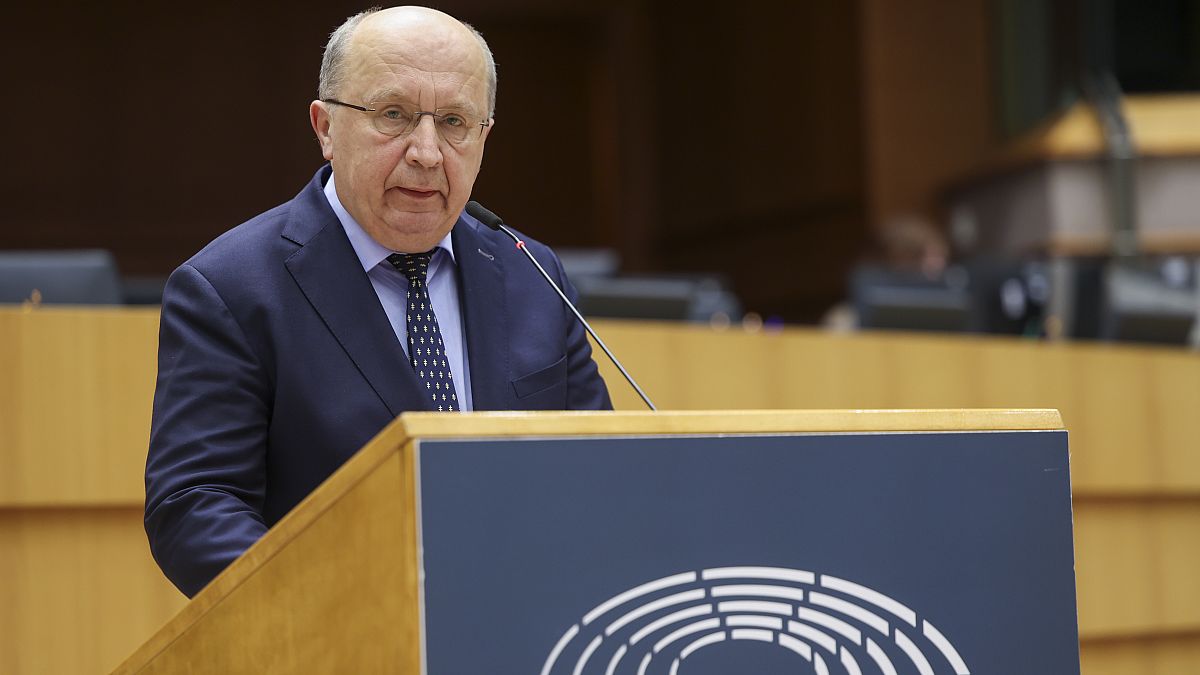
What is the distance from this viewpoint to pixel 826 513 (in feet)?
4.09

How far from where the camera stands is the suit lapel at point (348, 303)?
1.60 metres

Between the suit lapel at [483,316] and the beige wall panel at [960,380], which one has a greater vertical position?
the suit lapel at [483,316]

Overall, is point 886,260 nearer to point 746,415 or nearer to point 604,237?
point 604,237

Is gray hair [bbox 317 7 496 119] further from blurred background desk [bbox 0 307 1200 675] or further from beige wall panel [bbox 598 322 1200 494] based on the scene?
beige wall panel [bbox 598 322 1200 494]

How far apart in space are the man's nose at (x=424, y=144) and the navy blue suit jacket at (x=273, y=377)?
142mm

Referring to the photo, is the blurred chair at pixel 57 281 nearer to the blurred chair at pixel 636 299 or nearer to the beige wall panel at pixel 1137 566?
the blurred chair at pixel 636 299

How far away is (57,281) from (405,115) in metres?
1.79

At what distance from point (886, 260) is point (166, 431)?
4.80 metres

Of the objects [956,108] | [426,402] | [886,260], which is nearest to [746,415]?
[426,402]

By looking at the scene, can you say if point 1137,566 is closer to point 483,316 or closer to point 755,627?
point 483,316

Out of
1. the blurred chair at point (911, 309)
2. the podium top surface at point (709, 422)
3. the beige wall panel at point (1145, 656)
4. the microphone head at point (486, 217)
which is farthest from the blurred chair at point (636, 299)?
the podium top surface at point (709, 422)

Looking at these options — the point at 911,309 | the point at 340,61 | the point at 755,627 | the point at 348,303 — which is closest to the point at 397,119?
the point at 340,61

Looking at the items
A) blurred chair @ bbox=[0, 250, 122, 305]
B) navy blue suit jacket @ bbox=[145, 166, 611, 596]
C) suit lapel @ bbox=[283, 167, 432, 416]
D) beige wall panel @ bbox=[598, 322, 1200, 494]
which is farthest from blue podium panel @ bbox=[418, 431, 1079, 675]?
blurred chair @ bbox=[0, 250, 122, 305]

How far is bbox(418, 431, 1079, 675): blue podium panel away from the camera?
3.73ft
